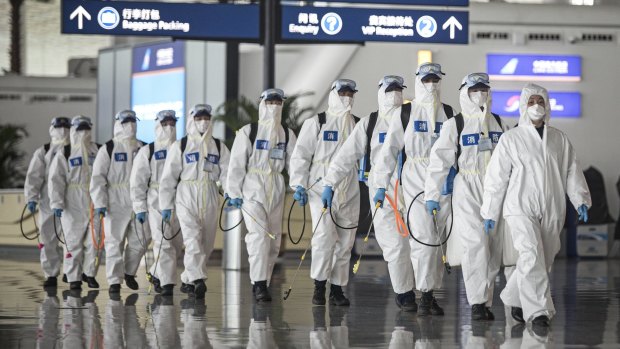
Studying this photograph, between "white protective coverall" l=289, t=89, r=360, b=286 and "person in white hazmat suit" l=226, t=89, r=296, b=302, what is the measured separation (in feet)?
1.31

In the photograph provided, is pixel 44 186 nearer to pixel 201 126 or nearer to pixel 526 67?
pixel 201 126

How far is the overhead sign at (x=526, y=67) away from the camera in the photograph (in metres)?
23.1

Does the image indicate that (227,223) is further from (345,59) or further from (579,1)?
(579,1)

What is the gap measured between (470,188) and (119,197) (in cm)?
502

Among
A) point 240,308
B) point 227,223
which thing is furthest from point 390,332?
point 227,223

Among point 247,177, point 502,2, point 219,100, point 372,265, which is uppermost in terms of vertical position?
point 502,2

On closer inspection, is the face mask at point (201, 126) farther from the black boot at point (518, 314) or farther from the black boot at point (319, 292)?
the black boot at point (518, 314)

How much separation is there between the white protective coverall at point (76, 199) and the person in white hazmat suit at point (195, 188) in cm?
164

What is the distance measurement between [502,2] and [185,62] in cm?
716

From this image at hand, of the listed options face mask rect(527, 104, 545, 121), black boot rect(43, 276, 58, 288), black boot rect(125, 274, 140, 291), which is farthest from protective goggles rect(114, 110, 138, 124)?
face mask rect(527, 104, 545, 121)

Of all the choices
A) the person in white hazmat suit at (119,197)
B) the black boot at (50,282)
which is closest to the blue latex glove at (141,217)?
the person in white hazmat suit at (119,197)

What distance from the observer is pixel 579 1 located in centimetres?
2389

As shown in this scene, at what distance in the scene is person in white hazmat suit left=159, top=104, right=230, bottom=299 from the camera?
40.9ft

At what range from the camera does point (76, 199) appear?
1435cm
